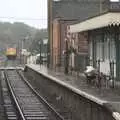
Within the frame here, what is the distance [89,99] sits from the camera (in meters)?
17.7

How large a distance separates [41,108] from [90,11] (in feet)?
122

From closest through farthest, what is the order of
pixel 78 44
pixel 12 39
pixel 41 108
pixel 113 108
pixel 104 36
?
pixel 113 108
pixel 41 108
pixel 104 36
pixel 78 44
pixel 12 39

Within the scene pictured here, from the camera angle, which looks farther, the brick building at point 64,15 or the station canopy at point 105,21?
the brick building at point 64,15

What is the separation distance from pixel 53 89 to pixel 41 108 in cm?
505

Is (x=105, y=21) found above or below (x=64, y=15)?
below

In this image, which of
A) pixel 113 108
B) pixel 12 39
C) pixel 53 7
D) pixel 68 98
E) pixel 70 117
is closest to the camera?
pixel 113 108

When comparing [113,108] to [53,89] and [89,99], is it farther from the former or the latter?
[53,89]

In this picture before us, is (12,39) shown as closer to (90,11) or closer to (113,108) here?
(90,11)

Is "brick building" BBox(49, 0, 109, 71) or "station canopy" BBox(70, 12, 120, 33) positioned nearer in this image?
"station canopy" BBox(70, 12, 120, 33)

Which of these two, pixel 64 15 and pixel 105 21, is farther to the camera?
pixel 64 15

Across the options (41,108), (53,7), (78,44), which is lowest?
(41,108)

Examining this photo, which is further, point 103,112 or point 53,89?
point 53,89

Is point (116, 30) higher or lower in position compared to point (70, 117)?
higher

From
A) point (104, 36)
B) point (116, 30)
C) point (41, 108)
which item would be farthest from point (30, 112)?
point (104, 36)
